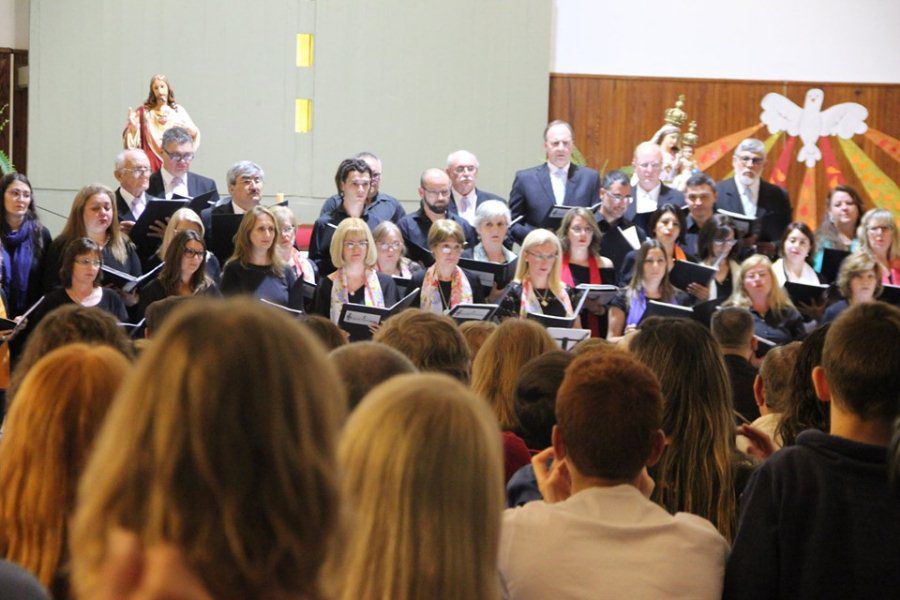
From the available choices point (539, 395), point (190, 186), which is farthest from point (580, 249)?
point (539, 395)

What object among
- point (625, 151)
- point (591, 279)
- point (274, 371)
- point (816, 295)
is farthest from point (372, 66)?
point (274, 371)

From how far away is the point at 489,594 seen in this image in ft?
4.58

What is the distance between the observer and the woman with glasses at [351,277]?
689cm

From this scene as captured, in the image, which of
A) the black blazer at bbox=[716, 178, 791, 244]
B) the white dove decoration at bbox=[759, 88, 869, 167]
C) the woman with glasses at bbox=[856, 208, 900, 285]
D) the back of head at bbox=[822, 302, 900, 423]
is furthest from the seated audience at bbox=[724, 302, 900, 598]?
the white dove decoration at bbox=[759, 88, 869, 167]

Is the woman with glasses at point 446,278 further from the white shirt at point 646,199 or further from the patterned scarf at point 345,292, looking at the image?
the white shirt at point 646,199

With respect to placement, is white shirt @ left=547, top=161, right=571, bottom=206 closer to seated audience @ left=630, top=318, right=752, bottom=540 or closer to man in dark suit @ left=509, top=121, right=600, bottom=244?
man in dark suit @ left=509, top=121, right=600, bottom=244

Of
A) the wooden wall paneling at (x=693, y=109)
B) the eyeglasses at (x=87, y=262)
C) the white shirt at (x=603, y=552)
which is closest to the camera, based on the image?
the white shirt at (x=603, y=552)

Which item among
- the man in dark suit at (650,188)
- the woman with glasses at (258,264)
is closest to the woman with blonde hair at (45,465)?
the woman with glasses at (258,264)

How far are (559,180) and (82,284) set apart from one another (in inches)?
142

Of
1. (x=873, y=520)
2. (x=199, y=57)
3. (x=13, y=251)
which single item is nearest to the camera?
(x=873, y=520)

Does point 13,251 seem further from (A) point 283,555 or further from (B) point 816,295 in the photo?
(A) point 283,555

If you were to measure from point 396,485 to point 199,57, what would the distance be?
1028cm

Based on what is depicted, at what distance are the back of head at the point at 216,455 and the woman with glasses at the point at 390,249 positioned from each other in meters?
6.24

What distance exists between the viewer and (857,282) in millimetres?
7090
